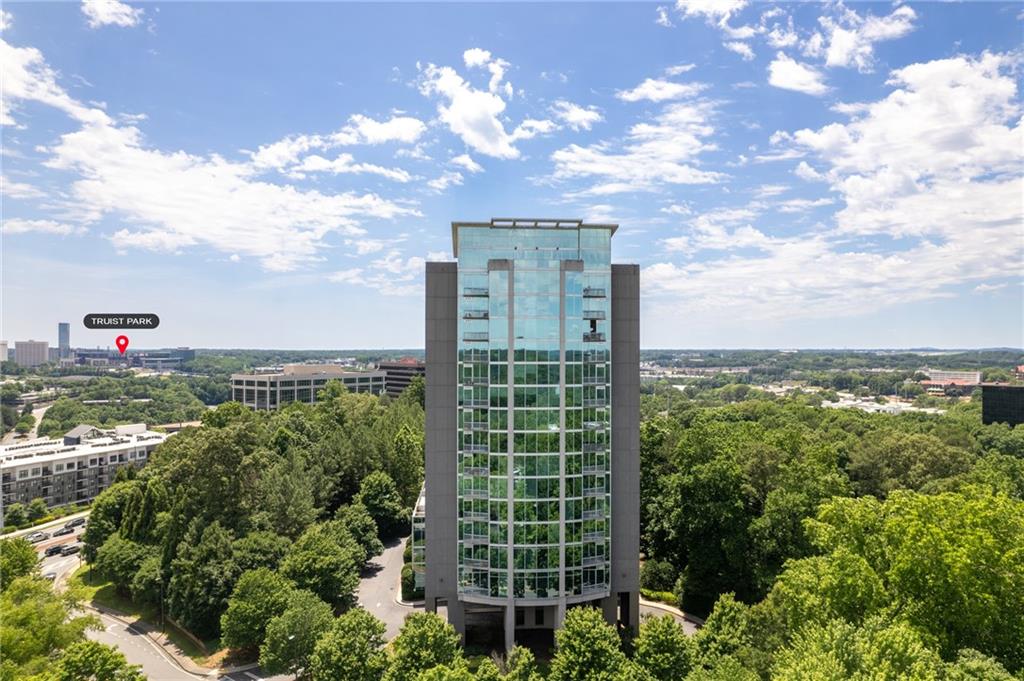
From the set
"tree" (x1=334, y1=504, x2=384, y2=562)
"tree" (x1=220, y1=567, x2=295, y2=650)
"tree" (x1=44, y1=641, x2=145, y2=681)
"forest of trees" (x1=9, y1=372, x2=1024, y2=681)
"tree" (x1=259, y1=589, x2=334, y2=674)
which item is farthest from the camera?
"tree" (x1=334, y1=504, x2=384, y2=562)

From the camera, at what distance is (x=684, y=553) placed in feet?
169

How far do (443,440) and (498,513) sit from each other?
6.75m

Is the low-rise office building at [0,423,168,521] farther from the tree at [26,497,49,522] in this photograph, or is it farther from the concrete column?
the concrete column

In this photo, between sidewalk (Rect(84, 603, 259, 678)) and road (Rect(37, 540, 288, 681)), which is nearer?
road (Rect(37, 540, 288, 681))

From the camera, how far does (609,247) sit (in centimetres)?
4072

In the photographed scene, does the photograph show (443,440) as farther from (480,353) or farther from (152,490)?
(152,490)

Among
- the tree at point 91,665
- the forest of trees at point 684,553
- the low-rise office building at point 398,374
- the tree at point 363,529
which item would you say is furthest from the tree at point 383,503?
the low-rise office building at point 398,374

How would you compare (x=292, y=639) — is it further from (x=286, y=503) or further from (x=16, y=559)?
(x=16, y=559)

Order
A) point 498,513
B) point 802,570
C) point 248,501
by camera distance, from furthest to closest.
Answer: point 248,501 → point 498,513 → point 802,570

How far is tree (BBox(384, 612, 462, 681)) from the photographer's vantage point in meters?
29.7

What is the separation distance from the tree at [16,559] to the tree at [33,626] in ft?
27.7

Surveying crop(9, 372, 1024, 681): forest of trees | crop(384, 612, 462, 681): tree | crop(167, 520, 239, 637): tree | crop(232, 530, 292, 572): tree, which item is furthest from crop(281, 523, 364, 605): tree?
crop(384, 612, 462, 681): tree

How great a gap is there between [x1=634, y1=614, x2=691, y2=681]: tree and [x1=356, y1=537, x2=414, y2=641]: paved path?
19.6m

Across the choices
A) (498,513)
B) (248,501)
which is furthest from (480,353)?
(248,501)
